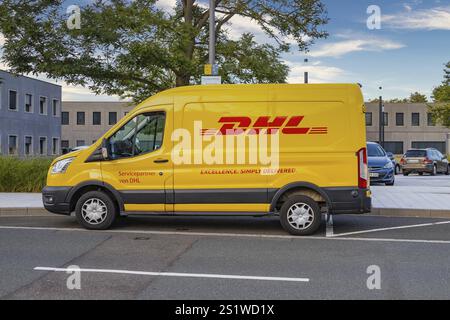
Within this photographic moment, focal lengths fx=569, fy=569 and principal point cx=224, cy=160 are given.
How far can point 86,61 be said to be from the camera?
17.3 meters

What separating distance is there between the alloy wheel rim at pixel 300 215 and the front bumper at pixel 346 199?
37cm

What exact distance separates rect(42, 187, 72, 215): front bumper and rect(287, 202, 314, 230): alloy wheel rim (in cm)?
375

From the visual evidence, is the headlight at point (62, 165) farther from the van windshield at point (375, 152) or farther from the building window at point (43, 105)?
the building window at point (43, 105)

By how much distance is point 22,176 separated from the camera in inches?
659

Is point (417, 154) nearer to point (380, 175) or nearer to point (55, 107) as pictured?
point (380, 175)

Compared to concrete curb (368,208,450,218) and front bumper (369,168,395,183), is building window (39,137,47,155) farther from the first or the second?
concrete curb (368,208,450,218)

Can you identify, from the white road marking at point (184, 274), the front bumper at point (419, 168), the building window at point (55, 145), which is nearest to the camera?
the white road marking at point (184, 274)

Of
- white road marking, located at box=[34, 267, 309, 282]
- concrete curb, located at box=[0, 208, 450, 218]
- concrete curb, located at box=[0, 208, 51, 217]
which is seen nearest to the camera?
white road marking, located at box=[34, 267, 309, 282]

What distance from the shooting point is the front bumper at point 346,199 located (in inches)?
357

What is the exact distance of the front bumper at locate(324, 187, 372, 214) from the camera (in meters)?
9.08

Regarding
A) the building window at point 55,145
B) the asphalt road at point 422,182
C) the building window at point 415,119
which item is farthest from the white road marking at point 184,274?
the building window at point 415,119

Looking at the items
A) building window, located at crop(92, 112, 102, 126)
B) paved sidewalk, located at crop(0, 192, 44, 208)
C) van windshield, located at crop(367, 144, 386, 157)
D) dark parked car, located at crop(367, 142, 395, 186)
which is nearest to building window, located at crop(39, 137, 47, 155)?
building window, located at crop(92, 112, 102, 126)
